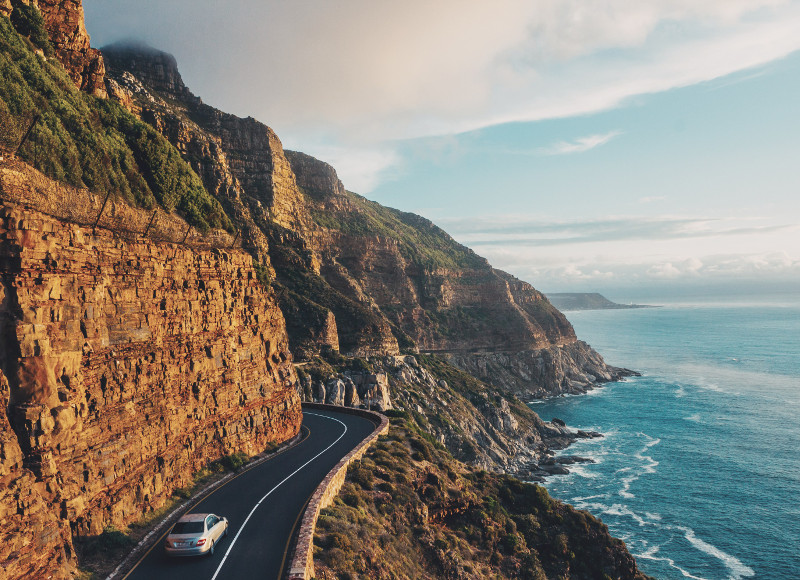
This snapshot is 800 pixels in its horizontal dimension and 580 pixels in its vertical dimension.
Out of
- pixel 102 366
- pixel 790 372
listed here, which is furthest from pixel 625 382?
pixel 102 366

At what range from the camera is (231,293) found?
99.7 feet

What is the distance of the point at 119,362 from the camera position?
66.4 feet

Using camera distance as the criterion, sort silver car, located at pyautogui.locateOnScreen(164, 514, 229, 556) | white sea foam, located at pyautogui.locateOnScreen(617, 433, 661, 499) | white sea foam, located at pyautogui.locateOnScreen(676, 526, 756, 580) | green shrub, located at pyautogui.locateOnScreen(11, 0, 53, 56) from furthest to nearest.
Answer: white sea foam, located at pyautogui.locateOnScreen(617, 433, 661, 499) → white sea foam, located at pyautogui.locateOnScreen(676, 526, 756, 580) → green shrub, located at pyautogui.locateOnScreen(11, 0, 53, 56) → silver car, located at pyautogui.locateOnScreen(164, 514, 229, 556)

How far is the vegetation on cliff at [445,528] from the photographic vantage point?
2448 centimetres

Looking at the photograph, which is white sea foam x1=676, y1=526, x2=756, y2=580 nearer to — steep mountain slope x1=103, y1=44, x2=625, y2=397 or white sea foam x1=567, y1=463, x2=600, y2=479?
white sea foam x1=567, y1=463, x2=600, y2=479

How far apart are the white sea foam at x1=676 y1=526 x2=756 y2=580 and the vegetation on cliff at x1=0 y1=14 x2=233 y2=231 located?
53.9m

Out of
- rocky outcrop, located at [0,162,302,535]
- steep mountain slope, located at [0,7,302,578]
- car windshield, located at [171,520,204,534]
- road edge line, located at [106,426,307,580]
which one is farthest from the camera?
car windshield, located at [171,520,204,534]

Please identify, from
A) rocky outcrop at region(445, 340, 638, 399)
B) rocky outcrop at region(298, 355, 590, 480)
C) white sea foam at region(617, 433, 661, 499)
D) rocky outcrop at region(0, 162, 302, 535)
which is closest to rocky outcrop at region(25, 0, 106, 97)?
rocky outcrop at region(0, 162, 302, 535)

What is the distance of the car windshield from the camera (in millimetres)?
18984

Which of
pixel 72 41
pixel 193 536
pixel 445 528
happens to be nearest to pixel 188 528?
pixel 193 536

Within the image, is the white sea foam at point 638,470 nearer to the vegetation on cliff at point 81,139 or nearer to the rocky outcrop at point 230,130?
the vegetation on cliff at point 81,139

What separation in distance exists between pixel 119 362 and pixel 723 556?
185ft

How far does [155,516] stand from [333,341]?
55195mm

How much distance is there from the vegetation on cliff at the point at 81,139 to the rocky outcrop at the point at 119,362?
2.95 m
